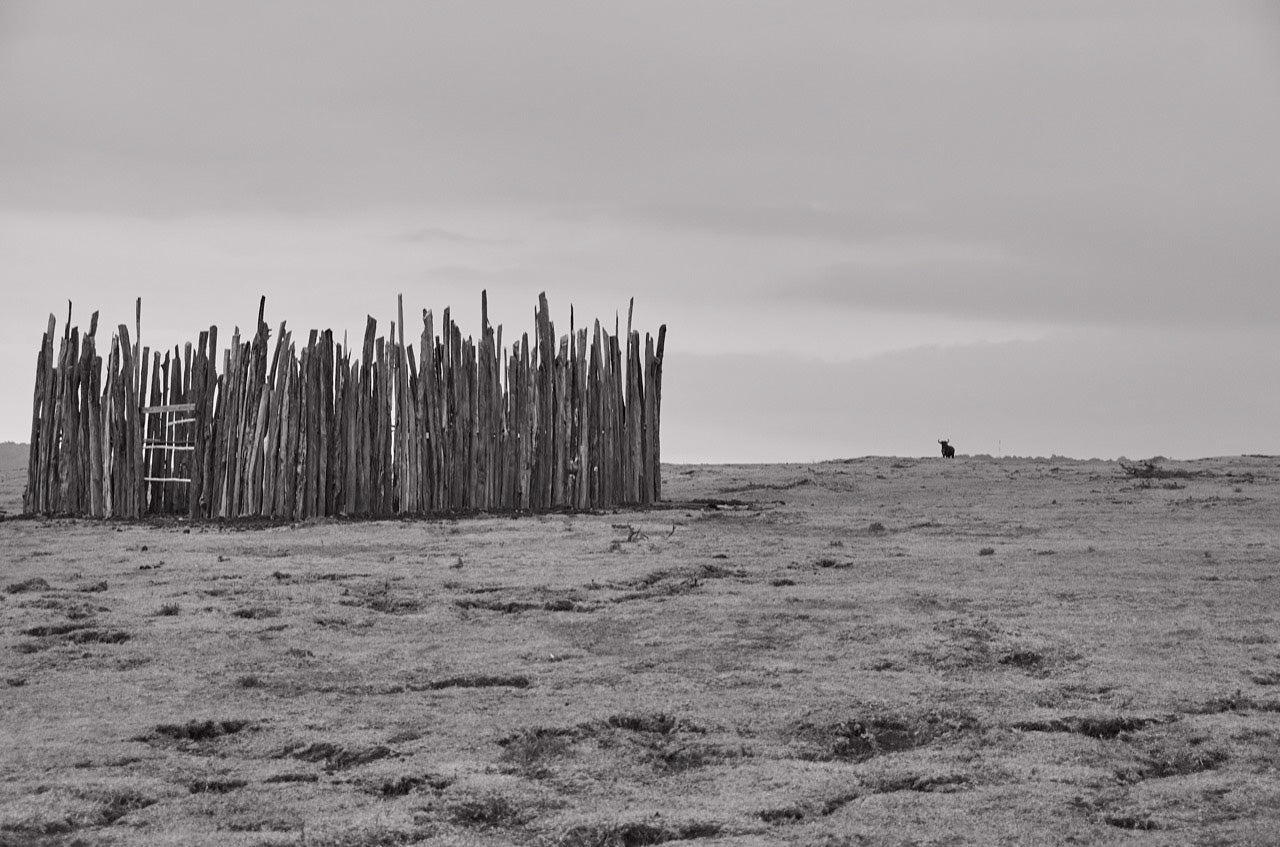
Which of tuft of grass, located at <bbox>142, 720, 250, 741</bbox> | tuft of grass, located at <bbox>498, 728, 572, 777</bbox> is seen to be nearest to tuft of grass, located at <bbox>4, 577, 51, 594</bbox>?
tuft of grass, located at <bbox>142, 720, 250, 741</bbox>

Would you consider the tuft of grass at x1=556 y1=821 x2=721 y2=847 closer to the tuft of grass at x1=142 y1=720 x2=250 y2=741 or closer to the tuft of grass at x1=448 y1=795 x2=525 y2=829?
the tuft of grass at x1=448 y1=795 x2=525 y2=829

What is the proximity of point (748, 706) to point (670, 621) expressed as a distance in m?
1.82

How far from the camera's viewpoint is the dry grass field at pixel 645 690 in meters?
4.58

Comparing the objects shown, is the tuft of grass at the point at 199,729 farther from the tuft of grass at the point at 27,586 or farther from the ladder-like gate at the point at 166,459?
the ladder-like gate at the point at 166,459

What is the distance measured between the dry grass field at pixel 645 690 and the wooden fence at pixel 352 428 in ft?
9.09

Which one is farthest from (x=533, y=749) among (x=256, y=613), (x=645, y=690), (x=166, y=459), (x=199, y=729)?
(x=166, y=459)

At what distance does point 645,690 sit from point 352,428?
27.6ft

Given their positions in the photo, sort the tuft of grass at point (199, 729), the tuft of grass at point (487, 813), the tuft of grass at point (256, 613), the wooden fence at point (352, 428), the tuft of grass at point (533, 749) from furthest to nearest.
Answer: the wooden fence at point (352, 428), the tuft of grass at point (256, 613), the tuft of grass at point (199, 729), the tuft of grass at point (533, 749), the tuft of grass at point (487, 813)

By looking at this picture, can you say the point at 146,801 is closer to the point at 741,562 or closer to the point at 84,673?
the point at 84,673

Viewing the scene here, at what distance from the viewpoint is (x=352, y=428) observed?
14.0m

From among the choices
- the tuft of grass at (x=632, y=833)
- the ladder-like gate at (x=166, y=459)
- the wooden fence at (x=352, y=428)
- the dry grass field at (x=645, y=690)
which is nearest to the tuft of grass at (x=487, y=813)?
the dry grass field at (x=645, y=690)

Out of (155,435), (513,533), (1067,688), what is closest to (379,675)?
(1067,688)

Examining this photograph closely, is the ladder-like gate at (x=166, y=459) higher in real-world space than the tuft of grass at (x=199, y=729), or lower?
higher

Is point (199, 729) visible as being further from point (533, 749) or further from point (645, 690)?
point (645, 690)
